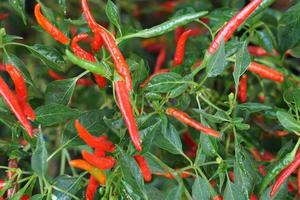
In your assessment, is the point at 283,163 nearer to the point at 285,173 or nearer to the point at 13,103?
the point at 285,173

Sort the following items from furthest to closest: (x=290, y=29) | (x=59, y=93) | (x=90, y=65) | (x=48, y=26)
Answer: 1. (x=290, y=29)
2. (x=59, y=93)
3. (x=48, y=26)
4. (x=90, y=65)

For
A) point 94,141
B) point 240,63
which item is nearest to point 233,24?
point 240,63

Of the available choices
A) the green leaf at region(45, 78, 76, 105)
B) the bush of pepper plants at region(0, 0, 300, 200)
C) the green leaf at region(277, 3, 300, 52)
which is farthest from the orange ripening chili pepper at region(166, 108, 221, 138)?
the green leaf at region(277, 3, 300, 52)

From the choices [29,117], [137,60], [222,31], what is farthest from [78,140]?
[222,31]

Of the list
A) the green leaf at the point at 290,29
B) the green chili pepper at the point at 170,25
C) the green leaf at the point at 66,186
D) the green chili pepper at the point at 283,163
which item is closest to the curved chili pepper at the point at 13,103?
the green leaf at the point at 66,186

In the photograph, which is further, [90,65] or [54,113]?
[54,113]

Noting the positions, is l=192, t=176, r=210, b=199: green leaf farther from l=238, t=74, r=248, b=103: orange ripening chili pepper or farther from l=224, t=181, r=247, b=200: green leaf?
l=238, t=74, r=248, b=103: orange ripening chili pepper
